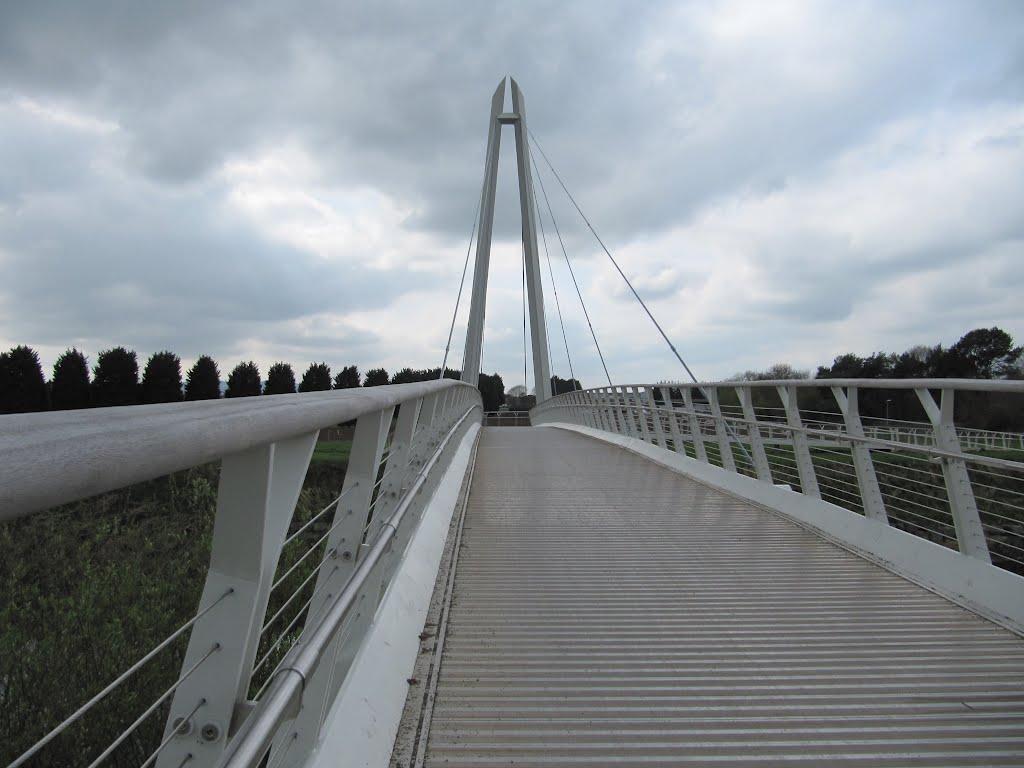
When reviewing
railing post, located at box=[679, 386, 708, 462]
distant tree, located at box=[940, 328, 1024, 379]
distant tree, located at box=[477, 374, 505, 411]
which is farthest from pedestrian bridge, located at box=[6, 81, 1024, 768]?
distant tree, located at box=[477, 374, 505, 411]

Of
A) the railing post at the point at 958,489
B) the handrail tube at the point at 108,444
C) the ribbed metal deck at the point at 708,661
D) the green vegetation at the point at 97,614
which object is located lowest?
the green vegetation at the point at 97,614

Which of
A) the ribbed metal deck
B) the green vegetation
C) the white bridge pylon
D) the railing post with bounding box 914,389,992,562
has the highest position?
the white bridge pylon

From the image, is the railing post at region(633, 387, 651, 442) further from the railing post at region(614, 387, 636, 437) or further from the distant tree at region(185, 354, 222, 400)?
the distant tree at region(185, 354, 222, 400)

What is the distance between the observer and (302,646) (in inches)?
61.7

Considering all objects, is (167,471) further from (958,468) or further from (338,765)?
(958,468)

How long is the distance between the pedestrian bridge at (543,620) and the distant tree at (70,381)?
4541 centimetres

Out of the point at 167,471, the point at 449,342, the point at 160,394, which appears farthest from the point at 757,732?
the point at 160,394

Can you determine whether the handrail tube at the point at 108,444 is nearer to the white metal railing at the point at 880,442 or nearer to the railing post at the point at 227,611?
the railing post at the point at 227,611

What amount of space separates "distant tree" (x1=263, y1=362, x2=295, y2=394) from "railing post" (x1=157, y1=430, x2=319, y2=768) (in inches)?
2295

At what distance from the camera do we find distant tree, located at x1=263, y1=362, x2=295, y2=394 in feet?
191

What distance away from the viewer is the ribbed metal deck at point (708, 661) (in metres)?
2.43

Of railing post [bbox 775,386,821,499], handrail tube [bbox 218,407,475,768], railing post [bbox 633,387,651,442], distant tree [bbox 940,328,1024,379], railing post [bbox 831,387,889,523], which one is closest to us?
handrail tube [bbox 218,407,475,768]

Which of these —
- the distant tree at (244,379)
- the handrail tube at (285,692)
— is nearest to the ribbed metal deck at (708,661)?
the handrail tube at (285,692)

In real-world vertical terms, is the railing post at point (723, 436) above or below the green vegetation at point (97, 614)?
above
